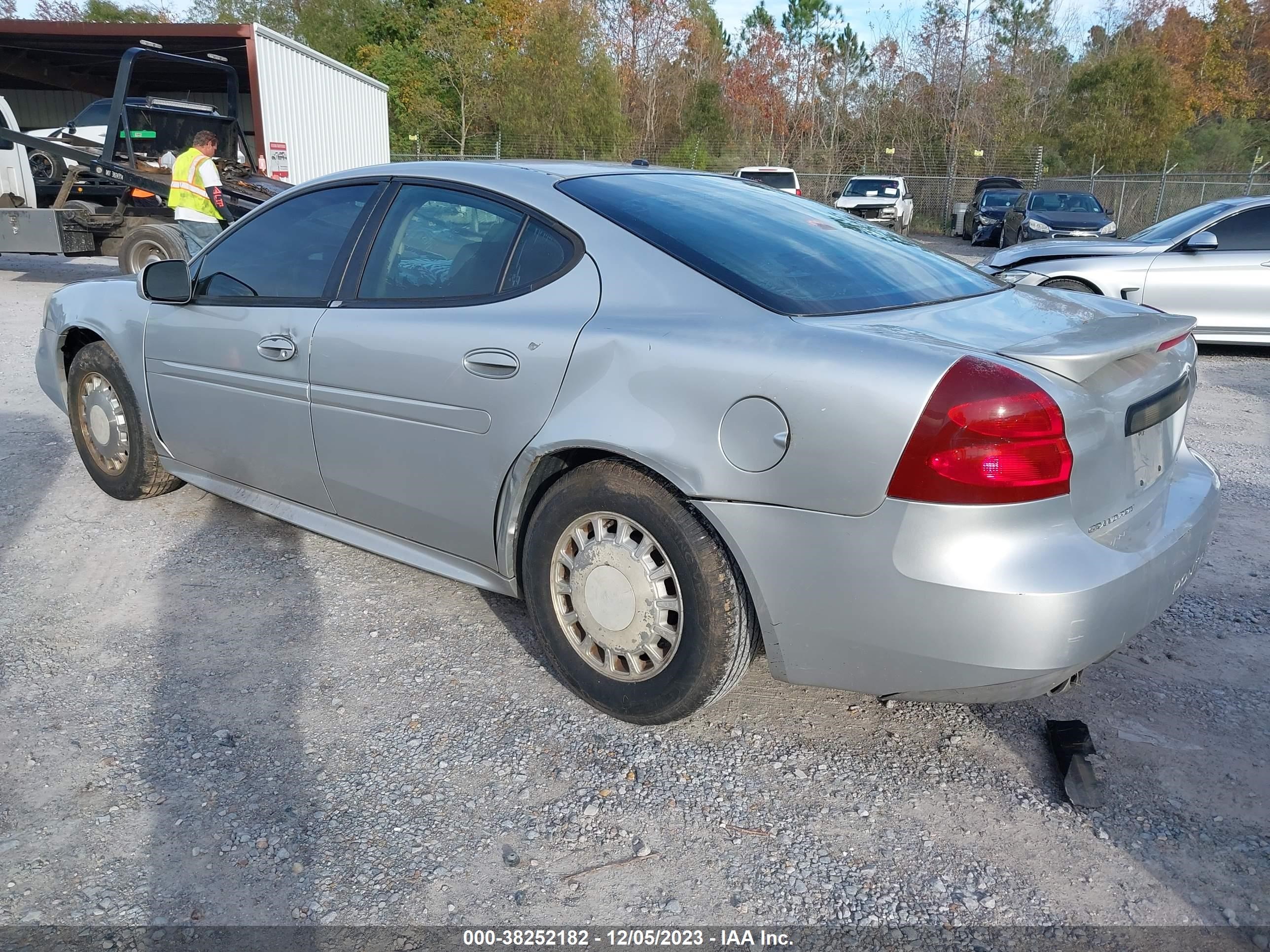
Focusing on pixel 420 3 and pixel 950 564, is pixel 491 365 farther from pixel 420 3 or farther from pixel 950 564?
pixel 420 3

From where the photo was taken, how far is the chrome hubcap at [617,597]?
2.73 m

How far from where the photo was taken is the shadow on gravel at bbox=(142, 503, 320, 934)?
229cm

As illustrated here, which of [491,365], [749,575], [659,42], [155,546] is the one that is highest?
[659,42]

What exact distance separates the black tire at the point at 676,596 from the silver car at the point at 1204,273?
7023 millimetres

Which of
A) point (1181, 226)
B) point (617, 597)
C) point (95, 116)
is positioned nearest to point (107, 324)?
point (617, 597)

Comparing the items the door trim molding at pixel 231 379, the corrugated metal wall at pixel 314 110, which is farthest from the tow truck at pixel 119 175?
the door trim molding at pixel 231 379

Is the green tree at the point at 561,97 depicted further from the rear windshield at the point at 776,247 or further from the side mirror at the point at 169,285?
the rear windshield at the point at 776,247

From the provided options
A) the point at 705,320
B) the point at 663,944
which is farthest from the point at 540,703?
the point at 705,320

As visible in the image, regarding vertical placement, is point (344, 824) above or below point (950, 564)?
below

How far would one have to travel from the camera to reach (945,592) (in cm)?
226

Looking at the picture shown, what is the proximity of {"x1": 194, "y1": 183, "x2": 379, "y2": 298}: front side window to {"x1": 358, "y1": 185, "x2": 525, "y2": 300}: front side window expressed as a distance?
0.70 feet

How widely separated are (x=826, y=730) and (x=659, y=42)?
146 ft

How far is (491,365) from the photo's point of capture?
9.72 feet

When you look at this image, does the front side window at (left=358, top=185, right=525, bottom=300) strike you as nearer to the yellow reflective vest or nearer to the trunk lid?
the trunk lid
